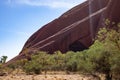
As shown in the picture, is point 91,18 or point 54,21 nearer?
point 91,18

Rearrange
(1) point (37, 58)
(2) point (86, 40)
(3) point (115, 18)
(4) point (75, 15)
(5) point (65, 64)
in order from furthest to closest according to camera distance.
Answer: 1. (4) point (75, 15)
2. (2) point (86, 40)
3. (3) point (115, 18)
4. (5) point (65, 64)
5. (1) point (37, 58)

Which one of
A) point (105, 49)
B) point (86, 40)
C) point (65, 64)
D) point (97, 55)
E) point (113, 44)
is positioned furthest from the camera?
point (86, 40)

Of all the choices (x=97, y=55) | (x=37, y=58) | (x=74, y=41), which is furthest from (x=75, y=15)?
(x=97, y=55)

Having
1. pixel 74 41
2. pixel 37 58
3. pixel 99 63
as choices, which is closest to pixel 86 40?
pixel 74 41

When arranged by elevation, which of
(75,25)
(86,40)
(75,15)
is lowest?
(86,40)

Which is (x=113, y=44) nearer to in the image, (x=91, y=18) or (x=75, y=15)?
(x=91, y=18)

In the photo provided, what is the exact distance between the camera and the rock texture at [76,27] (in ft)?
285

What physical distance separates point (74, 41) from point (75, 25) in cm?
665

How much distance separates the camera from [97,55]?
87.2 feet

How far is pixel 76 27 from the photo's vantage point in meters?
95.2

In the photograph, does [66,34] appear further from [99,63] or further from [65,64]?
[99,63]

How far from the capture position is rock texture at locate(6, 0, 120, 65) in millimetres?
86750

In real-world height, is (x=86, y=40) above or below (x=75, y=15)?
below

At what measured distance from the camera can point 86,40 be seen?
292 ft
